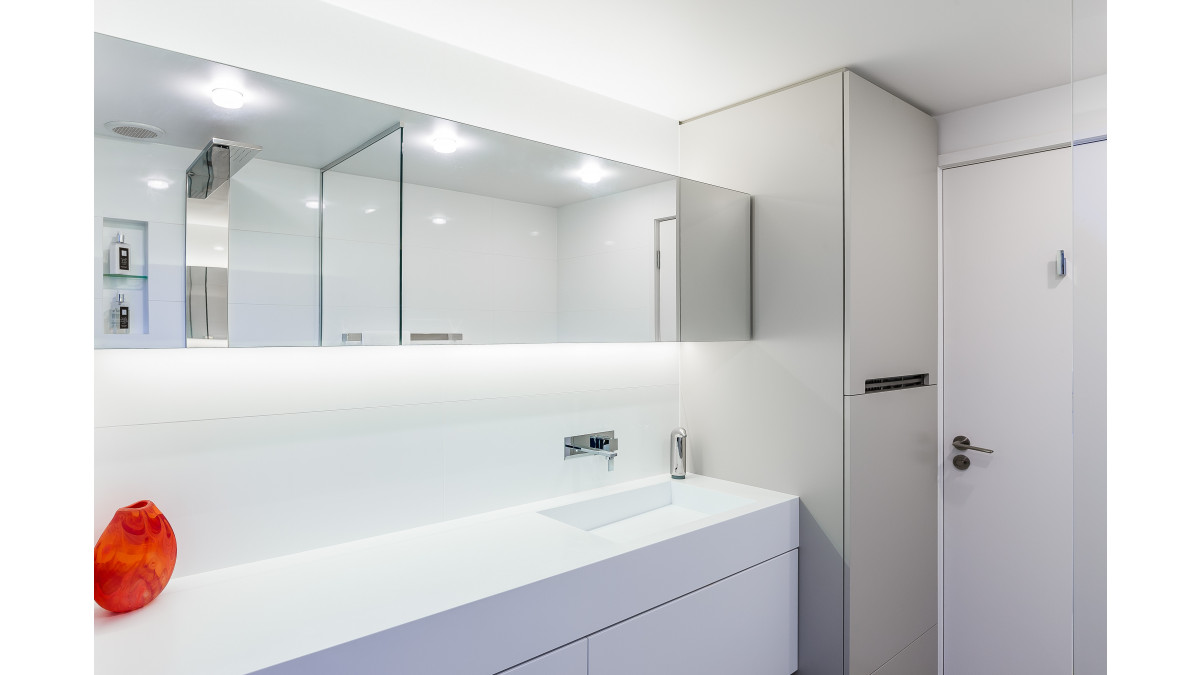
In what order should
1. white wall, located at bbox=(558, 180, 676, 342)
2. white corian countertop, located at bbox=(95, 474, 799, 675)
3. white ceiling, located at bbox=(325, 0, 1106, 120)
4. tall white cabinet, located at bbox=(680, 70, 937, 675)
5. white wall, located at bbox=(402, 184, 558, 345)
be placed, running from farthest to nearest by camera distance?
tall white cabinet, located at bbox=(680, 70, 937, 675)
white wall, located at bbox=(558, 180, 676, 342)
white ceiling, located at bbox=(325, 0, 1106, 120)
white wall, located at bbox=(402, 184, 558, 345)
white corian countertop, located at bbox=(95, 474, 799, 675)

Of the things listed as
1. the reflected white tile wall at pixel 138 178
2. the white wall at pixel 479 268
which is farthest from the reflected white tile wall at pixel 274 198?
the white wall at pixel 479 268

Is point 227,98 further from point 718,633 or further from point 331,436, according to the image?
point 718,633

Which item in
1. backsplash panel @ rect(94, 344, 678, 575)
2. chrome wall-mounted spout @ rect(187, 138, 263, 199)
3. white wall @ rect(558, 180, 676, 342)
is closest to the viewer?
chrome wall-mounted spout @ rect(187, 138, 263, 199)

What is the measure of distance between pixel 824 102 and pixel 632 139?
2.45 ft

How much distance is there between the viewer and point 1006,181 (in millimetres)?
2438

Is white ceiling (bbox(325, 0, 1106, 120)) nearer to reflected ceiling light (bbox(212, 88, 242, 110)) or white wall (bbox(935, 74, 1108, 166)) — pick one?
white wall (bbox(935, 74, 1108, 166))

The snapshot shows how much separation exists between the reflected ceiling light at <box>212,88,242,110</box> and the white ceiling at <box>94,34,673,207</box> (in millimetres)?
11

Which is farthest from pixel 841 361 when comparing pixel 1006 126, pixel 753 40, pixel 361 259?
pixel 361 259

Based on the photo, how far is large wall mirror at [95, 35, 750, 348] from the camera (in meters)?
1.20

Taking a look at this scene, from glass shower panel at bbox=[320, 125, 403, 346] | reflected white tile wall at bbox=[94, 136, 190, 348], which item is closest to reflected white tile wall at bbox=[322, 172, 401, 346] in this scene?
glass shower panel at bbox=[320, 125, 403, 346]

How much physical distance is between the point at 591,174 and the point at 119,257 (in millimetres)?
1306

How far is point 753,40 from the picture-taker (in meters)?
1.91
